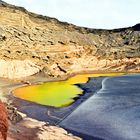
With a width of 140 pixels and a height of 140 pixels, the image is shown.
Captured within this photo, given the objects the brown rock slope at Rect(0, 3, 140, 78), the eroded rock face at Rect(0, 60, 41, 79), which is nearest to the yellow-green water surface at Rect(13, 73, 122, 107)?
the eroded rock face at Rect(0, 60, 41, 79)

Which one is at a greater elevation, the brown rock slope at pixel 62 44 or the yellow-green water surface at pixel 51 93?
the brown rock slope at pixel 62 44

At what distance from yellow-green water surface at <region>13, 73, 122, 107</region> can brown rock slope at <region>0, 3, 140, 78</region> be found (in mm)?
12266

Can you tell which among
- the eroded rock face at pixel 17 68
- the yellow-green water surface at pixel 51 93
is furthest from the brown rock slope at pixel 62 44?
the yellow-green water surface at pixel 51 93

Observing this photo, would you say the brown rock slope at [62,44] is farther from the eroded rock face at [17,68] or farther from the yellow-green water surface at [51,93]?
the yellow-green water surface at [51,93]

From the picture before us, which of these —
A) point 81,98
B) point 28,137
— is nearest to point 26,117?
point 28,137

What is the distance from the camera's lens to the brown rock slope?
326 feet

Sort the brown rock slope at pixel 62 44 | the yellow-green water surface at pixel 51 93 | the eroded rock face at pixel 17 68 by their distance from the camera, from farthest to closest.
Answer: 1. the brown rock slope at pixel 62 44
2. the eroded rock face at pixel 17 68
3. the yellow-green water surface at pixel 51 93

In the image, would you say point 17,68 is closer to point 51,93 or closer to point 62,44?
point 51,93

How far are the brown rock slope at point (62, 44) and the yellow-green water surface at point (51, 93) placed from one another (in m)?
12.3

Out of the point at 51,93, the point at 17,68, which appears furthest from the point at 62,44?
the point at 51,93

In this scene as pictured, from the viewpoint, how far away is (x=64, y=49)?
112 meters

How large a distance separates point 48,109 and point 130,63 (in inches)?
2811

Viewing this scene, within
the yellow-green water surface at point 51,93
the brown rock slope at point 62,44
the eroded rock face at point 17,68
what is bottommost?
the yellow-green water surface at point 51,93

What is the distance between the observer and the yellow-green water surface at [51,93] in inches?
2413
